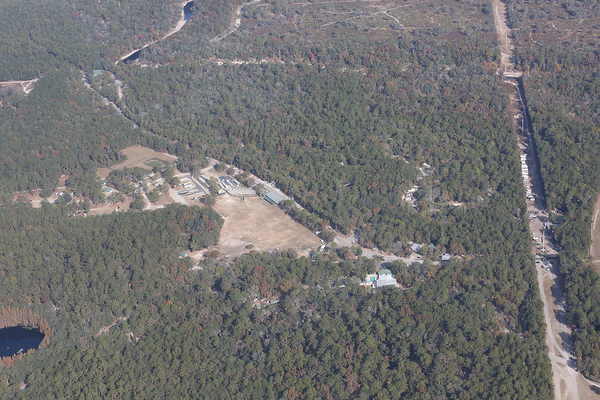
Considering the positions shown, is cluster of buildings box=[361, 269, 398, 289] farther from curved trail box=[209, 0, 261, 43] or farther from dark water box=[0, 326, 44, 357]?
curved trail box=[209, 0, 261, 43]

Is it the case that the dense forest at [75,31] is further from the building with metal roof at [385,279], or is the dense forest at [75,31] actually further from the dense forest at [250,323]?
the building with metal roof at [385,279]

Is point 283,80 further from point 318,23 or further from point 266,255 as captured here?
point 266,255

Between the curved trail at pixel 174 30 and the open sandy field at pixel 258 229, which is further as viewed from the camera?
the curved trail at pixel 174 30

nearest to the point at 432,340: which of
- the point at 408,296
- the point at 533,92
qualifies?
the point at 408,296

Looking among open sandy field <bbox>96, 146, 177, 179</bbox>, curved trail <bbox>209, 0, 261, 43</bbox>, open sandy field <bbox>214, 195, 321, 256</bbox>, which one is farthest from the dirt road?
open sandy field <bbox>96, 146, 177, 179</bbox>

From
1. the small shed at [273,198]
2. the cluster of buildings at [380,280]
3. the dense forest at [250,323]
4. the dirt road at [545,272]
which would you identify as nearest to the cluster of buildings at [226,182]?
the small shed at [273,198]

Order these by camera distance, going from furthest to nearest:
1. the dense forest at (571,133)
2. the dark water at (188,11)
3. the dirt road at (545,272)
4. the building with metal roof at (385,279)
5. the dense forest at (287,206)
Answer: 1. the dark water at (188,11)
2. the building with metal roof at (385,279)
3. the dense forest at (571,133)
4. the dense forest at (287,206)
5. the dirt road at (545,272)
